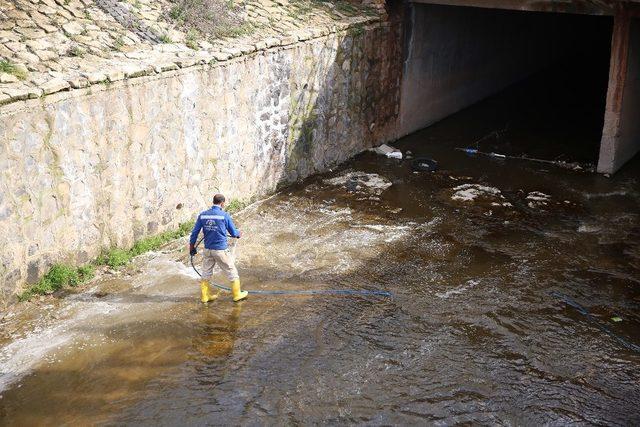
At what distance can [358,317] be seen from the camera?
10688 mm

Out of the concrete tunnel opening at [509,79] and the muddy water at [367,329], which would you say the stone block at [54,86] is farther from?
the concrete tunnel opening at [509,79]

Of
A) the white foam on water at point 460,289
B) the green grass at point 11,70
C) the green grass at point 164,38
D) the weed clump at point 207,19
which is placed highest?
the weed clump at point 207,19

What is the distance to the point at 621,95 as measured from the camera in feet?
52.0

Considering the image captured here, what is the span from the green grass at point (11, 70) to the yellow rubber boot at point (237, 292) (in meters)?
4.16

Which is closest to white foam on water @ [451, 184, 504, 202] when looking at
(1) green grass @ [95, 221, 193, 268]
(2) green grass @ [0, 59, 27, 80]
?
(1) green grass @ [95, 221, 193, 268]

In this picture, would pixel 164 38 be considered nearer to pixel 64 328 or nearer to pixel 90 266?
pixel 90 266

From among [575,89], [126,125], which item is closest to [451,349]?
[126,125]

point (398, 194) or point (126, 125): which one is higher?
point (126, 125)

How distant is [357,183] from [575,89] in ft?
37.3

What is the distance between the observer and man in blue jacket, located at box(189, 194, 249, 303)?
10.5 m

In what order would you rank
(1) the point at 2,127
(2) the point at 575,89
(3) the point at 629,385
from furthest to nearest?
1. (2) the point at 575,89
2. (1) the point at 2,127
3. (3) the point at 629,385

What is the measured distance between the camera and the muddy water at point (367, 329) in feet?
28.3

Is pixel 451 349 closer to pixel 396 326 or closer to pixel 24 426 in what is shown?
pixel 396 326

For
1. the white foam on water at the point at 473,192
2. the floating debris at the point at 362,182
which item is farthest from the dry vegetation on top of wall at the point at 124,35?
the white foam on water at the point at 473,192
